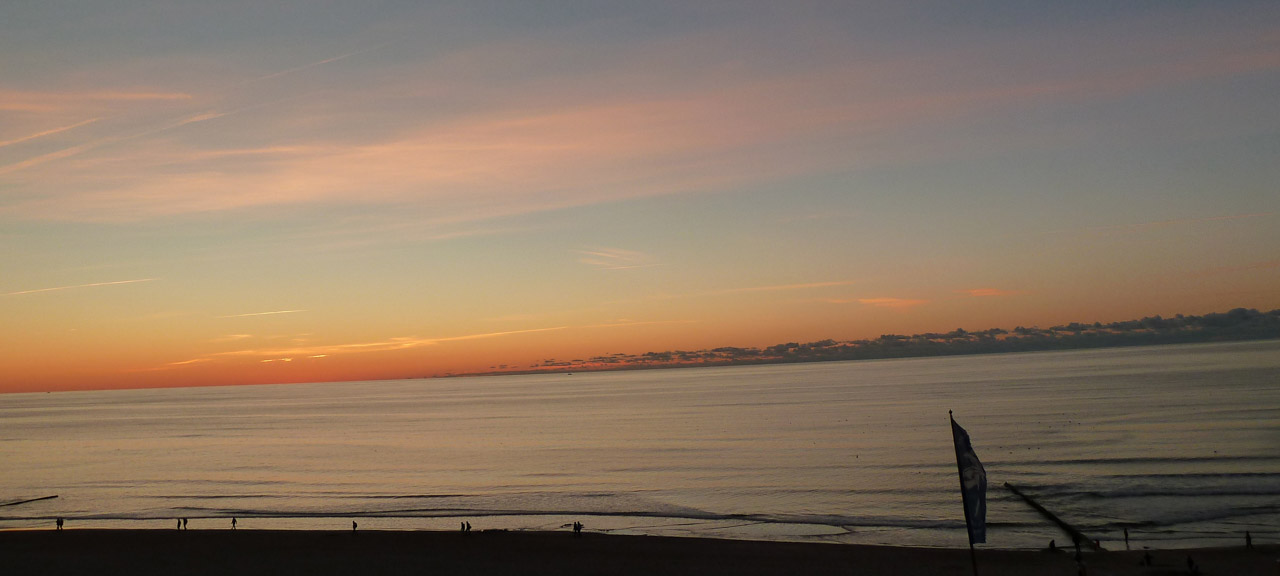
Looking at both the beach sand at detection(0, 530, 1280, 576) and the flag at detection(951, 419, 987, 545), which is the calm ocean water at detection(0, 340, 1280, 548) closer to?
the beach sand at detection(0, 530, 1280, 576)

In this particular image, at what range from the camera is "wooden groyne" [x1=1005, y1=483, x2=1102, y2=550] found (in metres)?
36.5

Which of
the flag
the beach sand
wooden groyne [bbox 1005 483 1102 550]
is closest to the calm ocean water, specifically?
wooden groyne [bbox 1005 483 1102 550]

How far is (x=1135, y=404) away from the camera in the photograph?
4616 inches

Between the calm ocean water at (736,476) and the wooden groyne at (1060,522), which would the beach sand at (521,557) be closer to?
the wooden groyne at (1060,522)

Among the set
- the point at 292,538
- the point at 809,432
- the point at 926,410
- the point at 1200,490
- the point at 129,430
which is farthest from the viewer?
the point at 129,430

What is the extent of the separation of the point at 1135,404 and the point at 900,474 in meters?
77.5

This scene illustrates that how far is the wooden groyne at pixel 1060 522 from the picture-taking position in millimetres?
36475

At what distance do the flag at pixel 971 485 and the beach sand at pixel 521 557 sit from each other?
1114 centimetres

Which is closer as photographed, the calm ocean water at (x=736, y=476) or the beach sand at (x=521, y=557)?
the beach sand at (x=521, y=557)

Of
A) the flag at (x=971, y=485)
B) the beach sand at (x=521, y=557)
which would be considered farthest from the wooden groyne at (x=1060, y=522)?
the flag at (x=971, y=485)

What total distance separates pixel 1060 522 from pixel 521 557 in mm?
27788

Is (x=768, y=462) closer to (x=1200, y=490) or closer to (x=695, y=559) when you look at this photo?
(x=1200, y=490)

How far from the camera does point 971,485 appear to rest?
2159 cm

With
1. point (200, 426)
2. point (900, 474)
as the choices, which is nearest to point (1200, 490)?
point (900, 474)
